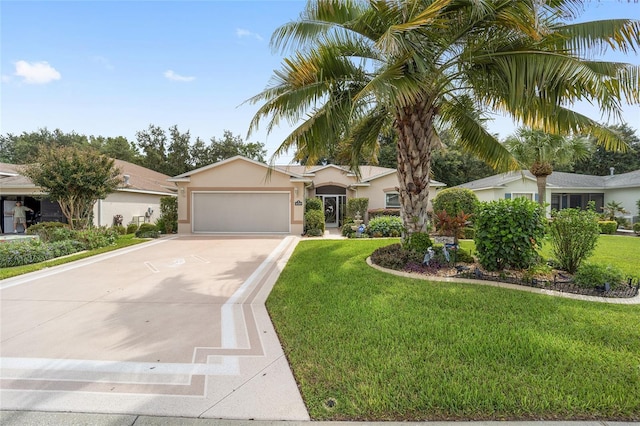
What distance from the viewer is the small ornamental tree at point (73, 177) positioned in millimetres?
11445

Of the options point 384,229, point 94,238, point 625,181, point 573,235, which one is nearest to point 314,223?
point 384,229

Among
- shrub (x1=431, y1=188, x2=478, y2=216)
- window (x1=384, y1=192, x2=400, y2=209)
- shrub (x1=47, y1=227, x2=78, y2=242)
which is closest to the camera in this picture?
shrub (x1=47, y1=227, x2=78, y2=242)

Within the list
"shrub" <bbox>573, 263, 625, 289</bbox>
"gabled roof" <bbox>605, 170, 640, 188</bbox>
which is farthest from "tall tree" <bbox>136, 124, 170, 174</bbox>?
"gabled roof" <bbox>605, 170, 640, 188</bbox>

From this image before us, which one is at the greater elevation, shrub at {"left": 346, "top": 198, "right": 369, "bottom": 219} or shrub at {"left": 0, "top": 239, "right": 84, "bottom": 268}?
shrub at {"left": 346, "top": 198, "right": 369, "bottom": 219}

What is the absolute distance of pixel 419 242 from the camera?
8016 mm

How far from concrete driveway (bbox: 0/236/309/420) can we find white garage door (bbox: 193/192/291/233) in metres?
9.19

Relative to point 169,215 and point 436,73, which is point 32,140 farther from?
point 436,73

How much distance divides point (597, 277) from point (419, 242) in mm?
3585

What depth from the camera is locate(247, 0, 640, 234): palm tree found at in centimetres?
557

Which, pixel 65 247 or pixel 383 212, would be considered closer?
pixel 65 247

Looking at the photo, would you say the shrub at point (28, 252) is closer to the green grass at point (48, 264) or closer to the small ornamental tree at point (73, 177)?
the green grass at point (48, 264)

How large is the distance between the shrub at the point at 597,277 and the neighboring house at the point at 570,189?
622 inches

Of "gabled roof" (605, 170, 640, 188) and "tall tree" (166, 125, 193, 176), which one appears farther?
"tall tree" (166, 125, 193, 176)

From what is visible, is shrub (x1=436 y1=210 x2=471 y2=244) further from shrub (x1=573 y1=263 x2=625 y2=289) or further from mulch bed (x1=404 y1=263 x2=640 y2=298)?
shrub (x1=573 y1=263 x2=625 y2=289)
